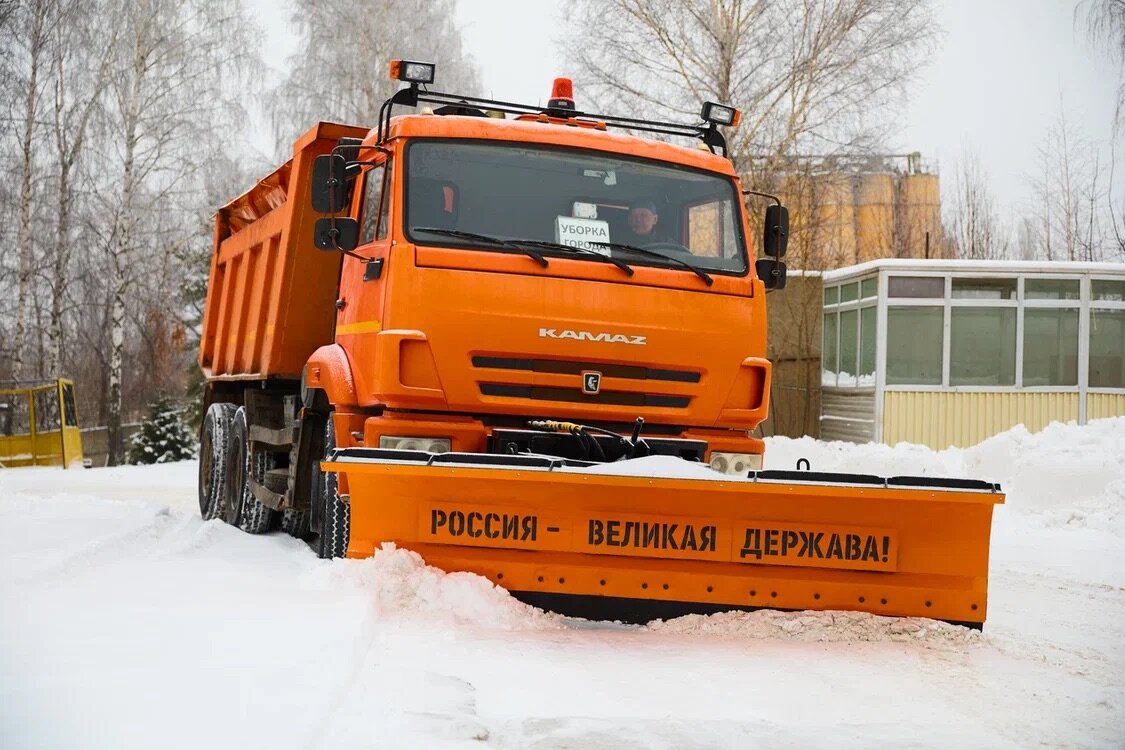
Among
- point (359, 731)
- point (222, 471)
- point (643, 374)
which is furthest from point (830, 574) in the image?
point (222, 471)

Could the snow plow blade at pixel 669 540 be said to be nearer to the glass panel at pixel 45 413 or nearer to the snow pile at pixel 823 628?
the snow pile at pixel 823 628

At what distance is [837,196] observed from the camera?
27.4m

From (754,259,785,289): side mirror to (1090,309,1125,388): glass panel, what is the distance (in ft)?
44.6

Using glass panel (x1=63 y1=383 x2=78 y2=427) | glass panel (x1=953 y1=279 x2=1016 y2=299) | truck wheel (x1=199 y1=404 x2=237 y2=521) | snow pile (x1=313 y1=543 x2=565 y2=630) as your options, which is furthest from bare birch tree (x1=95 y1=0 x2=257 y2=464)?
snow pile (x1=313 y1=543 x2=565 y2=630)

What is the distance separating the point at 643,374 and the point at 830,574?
4.91 feet

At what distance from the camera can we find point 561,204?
7523mm

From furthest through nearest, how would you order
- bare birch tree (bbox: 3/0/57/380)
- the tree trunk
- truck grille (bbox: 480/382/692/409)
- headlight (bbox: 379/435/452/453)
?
the tree trunk → bare birch tree (bbox: 3/0/57/380) → truck grille (bbox: 480/382/692/409) → headlight (bbox: 379/435/452/453)

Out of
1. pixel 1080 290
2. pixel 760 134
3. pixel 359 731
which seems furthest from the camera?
pixel 760 134

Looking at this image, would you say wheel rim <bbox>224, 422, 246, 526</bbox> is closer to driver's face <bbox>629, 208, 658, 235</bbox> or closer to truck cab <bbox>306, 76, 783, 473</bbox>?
truck cab <bbox>306, 76, 783, 473</bbox>

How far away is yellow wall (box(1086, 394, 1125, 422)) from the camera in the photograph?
20344 mm

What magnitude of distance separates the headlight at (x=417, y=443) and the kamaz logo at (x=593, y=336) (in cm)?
76

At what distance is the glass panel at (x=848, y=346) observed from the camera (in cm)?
2170

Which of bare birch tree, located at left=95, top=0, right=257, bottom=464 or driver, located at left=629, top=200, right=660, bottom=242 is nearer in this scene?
driver, located at left=629, top=200, right=660, bottom=242

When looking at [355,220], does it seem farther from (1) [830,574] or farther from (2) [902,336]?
(2) [902,336]
